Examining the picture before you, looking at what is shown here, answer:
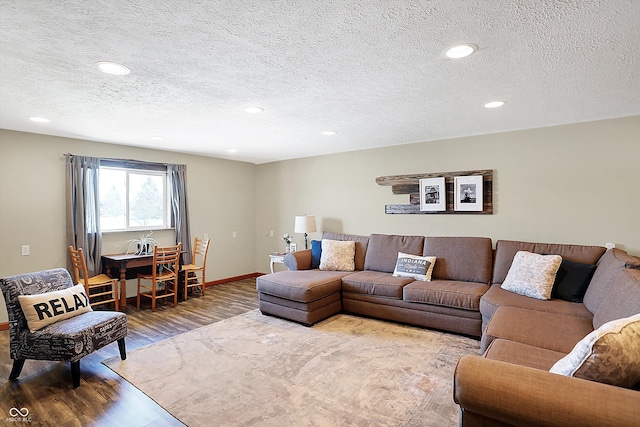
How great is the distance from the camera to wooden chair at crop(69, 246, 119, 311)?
403cm

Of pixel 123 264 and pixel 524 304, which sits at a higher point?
Answer: pixel 123 264

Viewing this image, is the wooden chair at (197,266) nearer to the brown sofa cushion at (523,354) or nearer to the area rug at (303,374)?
the area rug at (303,374)

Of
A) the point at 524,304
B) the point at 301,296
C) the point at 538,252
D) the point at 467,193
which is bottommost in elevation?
the point at 301,296

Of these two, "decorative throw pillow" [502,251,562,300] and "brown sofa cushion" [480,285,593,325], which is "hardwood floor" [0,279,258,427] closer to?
"brown sofa cushion" [480,285,593,325]

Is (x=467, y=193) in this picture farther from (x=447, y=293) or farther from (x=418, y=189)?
(x=447, y=293)

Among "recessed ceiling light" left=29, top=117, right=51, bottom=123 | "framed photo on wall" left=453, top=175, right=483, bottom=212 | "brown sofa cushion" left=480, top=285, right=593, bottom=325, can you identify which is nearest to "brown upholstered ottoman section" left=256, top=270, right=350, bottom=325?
"brown sofa cushion" left=480, top=285, right=593, bottom=325

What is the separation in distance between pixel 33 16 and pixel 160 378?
2557mm

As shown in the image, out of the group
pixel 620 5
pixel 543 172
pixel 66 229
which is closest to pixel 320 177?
pixel 543 172

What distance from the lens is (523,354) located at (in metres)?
1.97

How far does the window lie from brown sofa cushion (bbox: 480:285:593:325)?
4764mm

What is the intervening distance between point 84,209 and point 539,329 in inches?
204

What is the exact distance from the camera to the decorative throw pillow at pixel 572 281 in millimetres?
3055

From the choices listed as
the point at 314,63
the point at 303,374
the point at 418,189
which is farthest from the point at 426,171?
the point at 303,374

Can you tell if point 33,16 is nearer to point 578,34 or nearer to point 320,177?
point 578,34
